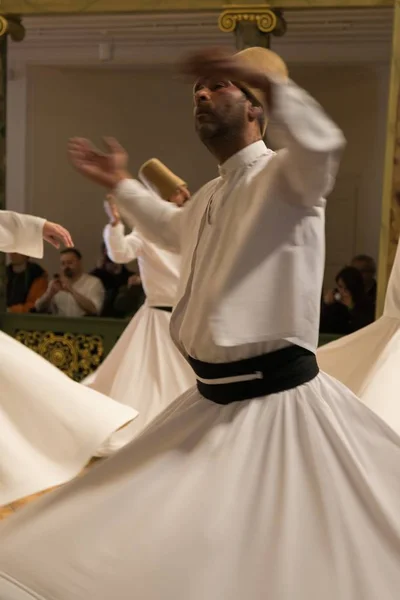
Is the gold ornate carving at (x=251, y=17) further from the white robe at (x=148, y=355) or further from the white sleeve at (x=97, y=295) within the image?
the white sleeve at (x=97, y=295)

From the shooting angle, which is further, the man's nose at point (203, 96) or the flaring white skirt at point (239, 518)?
the man's nose at point (203, 96)

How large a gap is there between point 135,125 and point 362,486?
9196 millimetres

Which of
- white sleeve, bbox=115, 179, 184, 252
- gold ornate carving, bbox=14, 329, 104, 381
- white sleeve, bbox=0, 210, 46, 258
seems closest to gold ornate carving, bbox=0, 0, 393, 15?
gold ornate carving, bbox=14, 329, 104, 381

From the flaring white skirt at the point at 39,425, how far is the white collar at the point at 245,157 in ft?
6.79

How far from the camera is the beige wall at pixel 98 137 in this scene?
405 inches

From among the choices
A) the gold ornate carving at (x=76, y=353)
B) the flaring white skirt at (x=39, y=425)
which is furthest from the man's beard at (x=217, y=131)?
the gold ornate carving at (x=76, y=353)

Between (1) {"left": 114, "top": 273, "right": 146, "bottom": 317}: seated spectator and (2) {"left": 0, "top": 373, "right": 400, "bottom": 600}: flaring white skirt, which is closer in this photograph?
(2) {"left": 0, "top": 373, "right": 400, "bottom": 600}: flaring white skirt

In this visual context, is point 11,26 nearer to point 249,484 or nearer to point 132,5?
point 132,5

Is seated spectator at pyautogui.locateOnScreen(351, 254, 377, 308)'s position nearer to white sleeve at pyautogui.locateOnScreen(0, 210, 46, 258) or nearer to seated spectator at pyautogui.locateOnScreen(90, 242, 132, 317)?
seated spectator at pyautogui.locateOnScreen(90, 242, 132, 317)

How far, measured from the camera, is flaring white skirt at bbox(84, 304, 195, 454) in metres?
5.51

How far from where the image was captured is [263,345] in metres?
2.19

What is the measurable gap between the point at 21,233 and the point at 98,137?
280 inches

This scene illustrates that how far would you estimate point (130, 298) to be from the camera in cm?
791

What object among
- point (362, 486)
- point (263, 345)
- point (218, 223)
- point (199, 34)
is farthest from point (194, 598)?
point (199, 34)
